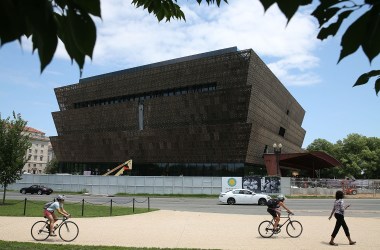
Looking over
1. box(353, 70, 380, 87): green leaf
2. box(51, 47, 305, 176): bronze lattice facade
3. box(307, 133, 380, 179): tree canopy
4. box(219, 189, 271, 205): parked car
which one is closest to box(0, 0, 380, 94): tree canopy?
box(353, 70, 380, 87): green leaf

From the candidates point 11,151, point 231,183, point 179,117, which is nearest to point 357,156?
point 179,117

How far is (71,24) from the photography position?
4.83 ft

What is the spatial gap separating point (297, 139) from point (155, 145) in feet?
145

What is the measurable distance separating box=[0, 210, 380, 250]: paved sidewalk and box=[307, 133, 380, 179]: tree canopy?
8545cm

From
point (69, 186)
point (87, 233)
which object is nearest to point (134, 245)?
point (87, 233)

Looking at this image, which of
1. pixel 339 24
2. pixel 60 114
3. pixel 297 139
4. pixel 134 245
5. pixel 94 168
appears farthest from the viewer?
pixel 297 139

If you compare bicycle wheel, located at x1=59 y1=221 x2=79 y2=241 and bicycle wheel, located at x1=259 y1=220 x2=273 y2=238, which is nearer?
bicycle wheel, located at x1=59 y1=221 x2=79 y2=241

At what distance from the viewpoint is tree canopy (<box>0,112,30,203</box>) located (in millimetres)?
31812

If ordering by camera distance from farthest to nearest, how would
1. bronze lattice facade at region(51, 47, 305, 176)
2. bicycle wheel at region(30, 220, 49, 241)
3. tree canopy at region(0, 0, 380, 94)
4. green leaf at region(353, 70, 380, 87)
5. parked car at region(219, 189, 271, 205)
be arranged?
bronze lattice facade at region(51, 47, 305, 176) → parked car at region(219, 189, 271, 205) → bicycle wheel at region(30, 220, 49, 241) → green leaf at region(353, 70, 380, 87) → tree canopy at region(0, 0, 380, 94)

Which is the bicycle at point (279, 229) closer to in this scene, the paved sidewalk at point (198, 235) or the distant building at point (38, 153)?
the paved sidewalk at point (198, 235)

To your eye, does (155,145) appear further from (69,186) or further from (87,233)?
(87,233)

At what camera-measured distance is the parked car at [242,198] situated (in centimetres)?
3634

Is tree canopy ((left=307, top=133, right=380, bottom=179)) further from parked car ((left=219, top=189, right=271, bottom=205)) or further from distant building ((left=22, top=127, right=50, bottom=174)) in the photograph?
distant building ((left=22, top=127, right=50, bottom=174))

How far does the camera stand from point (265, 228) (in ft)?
50.6
